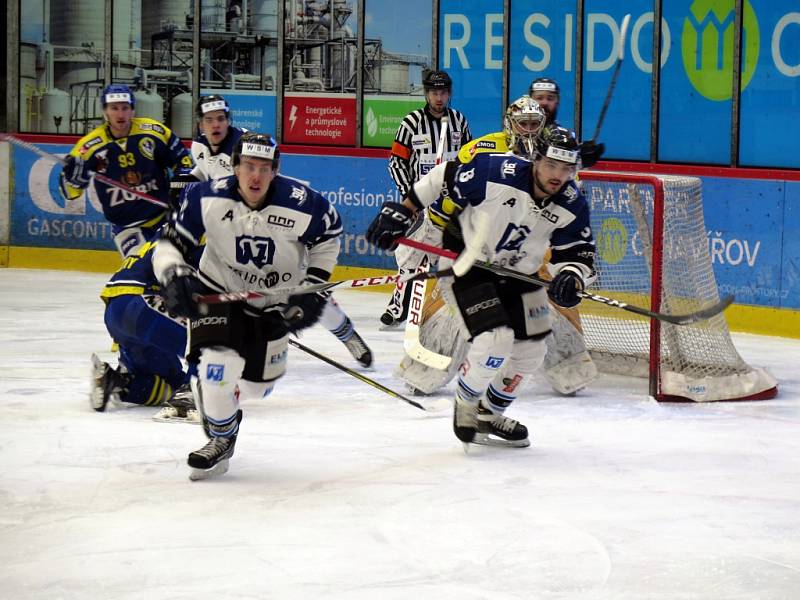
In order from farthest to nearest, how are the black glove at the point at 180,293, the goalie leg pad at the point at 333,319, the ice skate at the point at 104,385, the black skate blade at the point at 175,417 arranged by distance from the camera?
the goalie leg pad at the point at 333,319
the ice skate at the point at 104,385
the black skate blade at the point at 175,417
the black glove at the point at 180,293

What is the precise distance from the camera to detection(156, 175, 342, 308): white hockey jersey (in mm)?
4129

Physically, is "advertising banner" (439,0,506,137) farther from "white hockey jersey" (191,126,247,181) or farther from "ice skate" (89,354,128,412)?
"ice skate" (89,354,128,412)

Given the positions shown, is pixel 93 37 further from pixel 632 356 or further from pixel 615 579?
pixel 615 579

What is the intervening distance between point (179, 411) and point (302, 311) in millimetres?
1146

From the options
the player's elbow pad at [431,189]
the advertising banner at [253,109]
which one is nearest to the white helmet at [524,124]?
the player's elbow pad at [431,189]

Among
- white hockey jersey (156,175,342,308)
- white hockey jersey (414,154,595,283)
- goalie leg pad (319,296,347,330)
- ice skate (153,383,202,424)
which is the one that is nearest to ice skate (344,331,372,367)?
goalie leg pad (319,296,347,330)

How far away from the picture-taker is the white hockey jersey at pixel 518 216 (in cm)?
452

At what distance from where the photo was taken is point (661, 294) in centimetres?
579

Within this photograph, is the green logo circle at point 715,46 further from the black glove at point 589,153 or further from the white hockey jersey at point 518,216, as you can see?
the white hockey jersey at point 518,216

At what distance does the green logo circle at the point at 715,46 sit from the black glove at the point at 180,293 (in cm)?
478

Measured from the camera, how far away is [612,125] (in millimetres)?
8500

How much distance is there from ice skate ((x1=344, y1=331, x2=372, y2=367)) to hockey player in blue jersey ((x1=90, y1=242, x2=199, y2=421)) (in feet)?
3.61

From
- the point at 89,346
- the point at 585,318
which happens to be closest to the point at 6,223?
the point at 89,346

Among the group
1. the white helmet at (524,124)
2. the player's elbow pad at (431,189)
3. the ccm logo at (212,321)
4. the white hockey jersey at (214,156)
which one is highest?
the white helmet at (524,124)
